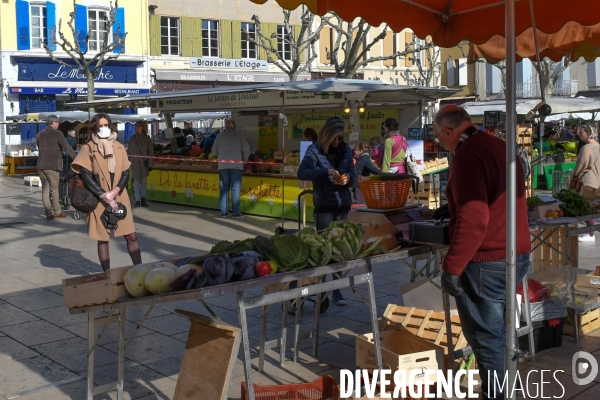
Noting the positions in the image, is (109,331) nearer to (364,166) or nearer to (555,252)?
(555,252)

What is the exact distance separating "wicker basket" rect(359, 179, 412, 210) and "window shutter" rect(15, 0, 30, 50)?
29.3 metres

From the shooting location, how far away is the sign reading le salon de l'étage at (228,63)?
34250 millimetres

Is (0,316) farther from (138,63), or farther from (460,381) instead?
(138,63)

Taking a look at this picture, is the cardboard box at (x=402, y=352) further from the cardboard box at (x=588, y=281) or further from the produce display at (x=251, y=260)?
the cardboard box at (x=588, y=281)

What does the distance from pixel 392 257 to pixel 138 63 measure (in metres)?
30.8

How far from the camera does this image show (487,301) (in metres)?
4.05

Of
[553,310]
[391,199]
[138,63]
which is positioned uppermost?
[138,63]

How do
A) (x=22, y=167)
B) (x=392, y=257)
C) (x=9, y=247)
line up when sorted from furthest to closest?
(x=22, y=167)
(x=9, y=247)
(x=392, y=257)

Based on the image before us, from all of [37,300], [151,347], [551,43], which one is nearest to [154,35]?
[37,300]

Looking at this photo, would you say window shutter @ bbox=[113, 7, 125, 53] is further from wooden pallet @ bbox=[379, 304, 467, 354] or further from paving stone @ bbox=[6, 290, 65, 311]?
wooden pallet @ bbox=[379, 304, 467, 354]

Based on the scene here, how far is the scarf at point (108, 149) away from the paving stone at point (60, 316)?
1442 millimetres

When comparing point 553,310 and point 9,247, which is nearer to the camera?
point 553,310

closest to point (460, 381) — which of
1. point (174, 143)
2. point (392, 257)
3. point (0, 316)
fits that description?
point (392, 257)

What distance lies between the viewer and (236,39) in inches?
1395
